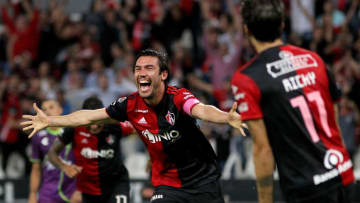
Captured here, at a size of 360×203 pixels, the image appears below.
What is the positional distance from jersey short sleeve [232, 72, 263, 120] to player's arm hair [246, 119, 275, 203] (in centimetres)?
5

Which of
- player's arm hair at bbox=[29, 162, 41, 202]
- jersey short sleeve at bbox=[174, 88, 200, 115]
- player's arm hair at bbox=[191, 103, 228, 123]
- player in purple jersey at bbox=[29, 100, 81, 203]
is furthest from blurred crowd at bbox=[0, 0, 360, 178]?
player's arm hair at bbox=[191, 103, 228, 123]

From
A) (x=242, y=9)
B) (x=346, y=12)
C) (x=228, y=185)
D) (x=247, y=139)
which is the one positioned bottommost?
(x=228, y=185)

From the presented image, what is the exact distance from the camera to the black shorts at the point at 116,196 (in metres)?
7.29

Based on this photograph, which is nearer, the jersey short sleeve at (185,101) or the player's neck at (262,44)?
the player's neck at (262,44)

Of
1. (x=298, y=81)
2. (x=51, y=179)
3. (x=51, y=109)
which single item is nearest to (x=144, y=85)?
(x=298, y=81)

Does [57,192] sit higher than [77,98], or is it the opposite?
[77,98]

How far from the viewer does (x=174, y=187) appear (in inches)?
223

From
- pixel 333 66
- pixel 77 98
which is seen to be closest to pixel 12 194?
pixel 77 98

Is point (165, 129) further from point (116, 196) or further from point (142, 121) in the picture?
point (116, 196)

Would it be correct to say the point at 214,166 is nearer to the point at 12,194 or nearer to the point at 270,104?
the point at 270,104

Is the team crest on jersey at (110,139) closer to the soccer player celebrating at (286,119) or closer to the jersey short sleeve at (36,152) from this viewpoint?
the jersey short sleeve at (36,152)

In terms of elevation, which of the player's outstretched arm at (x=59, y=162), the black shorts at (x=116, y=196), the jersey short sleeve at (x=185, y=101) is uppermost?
the jersey short sleeve at (x=185, y=101)

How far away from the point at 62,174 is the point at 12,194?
201 inches

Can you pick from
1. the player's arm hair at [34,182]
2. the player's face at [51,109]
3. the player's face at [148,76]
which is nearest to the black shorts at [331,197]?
the player's face at [148,76]
